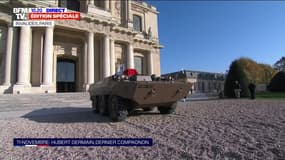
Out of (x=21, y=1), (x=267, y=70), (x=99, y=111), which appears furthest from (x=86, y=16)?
(x=267, y=70)

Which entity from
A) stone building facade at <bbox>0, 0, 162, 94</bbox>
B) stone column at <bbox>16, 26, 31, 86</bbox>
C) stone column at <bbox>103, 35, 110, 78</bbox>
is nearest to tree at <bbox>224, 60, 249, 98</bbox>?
stone building facade at <bbox>0, 0, 162, 94</bbox>

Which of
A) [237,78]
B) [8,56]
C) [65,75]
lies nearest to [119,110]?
[237,78]

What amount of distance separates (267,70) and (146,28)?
36878 millimetres

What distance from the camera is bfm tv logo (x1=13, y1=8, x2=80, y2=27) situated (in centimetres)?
1641

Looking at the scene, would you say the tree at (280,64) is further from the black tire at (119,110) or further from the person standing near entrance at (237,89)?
the black tire at (119,110)

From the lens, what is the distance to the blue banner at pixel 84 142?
378cm

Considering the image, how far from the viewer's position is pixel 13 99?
37.0 ft

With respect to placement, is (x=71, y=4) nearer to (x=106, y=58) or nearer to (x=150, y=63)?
(x=106, y=58)

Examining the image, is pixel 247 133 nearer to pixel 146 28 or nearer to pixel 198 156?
pixel 198 156

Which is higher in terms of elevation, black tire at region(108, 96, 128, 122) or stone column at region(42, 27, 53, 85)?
stone column at region(42, 27, 53, 85)

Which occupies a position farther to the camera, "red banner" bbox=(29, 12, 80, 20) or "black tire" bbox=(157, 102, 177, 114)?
"red banner" bbox=(29, 12, 80, 20)

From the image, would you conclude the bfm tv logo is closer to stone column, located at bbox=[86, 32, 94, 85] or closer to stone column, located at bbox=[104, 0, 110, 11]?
stone column, located at bbox=[86, 32, 94, 85]

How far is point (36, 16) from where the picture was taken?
17.0 metres

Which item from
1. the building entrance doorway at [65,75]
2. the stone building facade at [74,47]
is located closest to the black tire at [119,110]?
the stone building facade at [74,47]
